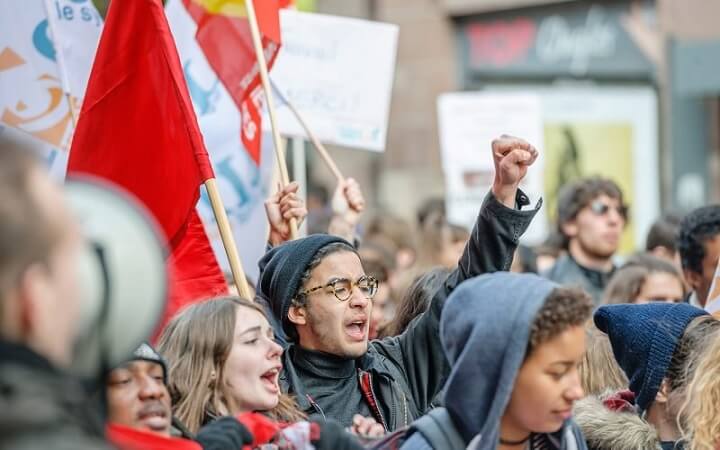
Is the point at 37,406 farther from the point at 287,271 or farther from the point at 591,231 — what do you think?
the point at 591,231

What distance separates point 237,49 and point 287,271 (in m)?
1.94

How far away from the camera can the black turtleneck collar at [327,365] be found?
4.29 meters

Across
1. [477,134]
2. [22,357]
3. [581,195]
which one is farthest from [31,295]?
[477,134]

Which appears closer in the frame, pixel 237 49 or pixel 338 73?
pixel 237 49

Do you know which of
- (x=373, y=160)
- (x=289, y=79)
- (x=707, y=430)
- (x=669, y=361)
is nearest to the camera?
(x=707, y=430)

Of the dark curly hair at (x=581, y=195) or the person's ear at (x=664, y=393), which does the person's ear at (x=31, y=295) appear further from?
the dark curly hair at (x=581, y=195)

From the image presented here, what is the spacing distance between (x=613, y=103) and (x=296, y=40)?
25.1ft

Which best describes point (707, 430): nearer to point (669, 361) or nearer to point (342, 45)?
point (669, 361)

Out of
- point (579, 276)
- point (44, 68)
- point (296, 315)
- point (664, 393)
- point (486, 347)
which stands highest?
point (44, 68)

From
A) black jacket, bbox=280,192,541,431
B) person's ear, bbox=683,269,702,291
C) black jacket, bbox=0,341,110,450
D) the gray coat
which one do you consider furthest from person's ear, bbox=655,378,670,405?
the gray coat

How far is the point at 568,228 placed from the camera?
7953 mm

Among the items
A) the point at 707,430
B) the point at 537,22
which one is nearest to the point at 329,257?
the point at 707,430

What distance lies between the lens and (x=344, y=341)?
425cm

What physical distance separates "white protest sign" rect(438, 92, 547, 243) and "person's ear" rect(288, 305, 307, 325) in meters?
5.04
